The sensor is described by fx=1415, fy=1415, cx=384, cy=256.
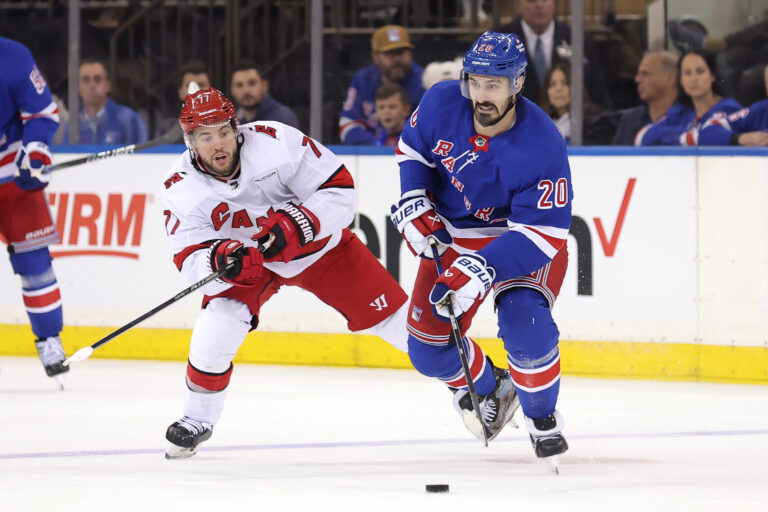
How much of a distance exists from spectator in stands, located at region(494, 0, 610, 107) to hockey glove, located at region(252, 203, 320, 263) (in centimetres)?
216

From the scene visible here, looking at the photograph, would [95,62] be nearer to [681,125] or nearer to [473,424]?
[681,125]

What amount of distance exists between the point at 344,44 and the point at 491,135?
269 centimetres

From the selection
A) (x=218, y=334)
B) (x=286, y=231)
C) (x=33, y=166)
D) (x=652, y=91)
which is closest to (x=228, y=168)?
(x=286, y=231)

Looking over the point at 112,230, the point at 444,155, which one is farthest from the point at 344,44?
the point at 444,155

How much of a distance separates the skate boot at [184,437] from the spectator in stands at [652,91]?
2.58 metres

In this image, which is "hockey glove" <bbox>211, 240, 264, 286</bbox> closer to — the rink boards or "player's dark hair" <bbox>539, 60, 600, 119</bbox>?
the rink boards

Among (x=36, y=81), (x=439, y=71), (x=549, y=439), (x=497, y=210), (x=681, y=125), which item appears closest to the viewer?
(x=549, y=439)

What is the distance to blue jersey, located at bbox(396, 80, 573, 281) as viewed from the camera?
360 centimetres

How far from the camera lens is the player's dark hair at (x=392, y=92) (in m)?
6.15

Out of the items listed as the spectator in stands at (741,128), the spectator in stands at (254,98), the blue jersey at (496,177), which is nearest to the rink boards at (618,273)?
the spectator in stands at (741,128)

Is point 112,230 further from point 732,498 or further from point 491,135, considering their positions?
point 732,498

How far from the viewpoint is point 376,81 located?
20.4ft

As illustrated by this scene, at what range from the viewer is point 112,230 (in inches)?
253

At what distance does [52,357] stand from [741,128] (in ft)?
9.40
